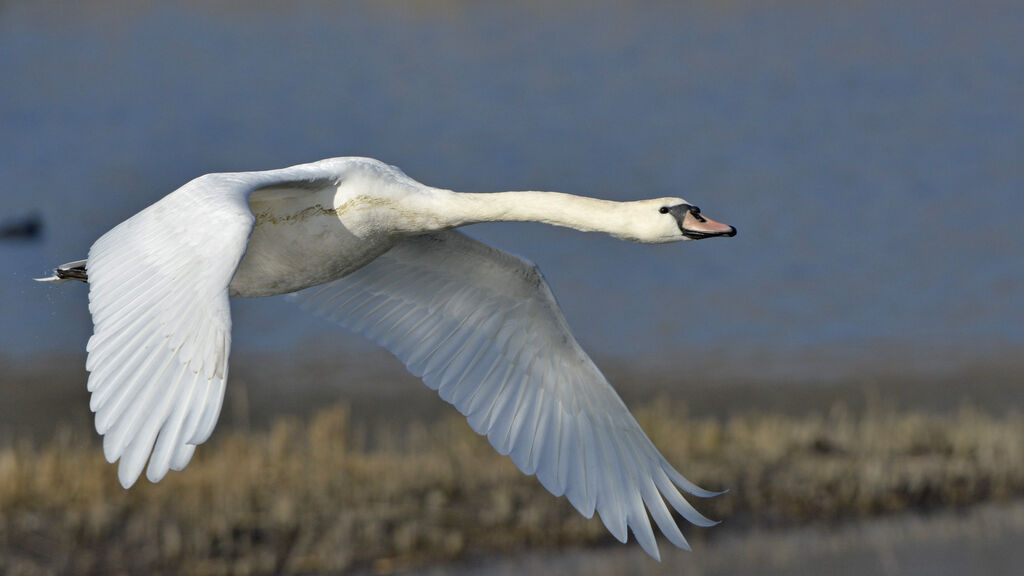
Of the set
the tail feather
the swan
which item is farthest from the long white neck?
the tail feather

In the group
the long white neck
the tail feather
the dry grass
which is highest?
the long white neck

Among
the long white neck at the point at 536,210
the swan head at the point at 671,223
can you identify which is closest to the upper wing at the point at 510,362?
the long white neck at the point at 536,210

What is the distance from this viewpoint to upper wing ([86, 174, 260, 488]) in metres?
4.45

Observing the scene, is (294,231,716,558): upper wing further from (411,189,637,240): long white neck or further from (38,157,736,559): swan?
(411,189,637,240): long white neck

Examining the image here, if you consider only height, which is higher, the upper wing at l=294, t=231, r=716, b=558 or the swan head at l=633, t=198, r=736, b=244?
the swan head at l=633, t=198, r=736, b=244

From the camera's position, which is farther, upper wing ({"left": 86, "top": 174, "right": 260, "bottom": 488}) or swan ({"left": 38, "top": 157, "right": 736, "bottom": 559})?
swan ({"left": 38, "top": 157, "right": 736, "bottom": 559})

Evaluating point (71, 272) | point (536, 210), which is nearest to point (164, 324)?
point (536, 210)

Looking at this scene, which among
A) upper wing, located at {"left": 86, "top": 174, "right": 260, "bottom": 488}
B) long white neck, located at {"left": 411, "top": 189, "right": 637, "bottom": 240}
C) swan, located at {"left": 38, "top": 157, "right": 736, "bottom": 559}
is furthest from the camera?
long white neck, located at {"left": 411, "top": 189, "right": 637, "bottom": 240}

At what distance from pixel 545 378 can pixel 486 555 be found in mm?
4362

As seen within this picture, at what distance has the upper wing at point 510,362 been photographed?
23.7ft

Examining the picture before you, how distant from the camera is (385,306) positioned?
7855 millimetres

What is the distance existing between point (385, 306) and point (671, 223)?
2.35 m

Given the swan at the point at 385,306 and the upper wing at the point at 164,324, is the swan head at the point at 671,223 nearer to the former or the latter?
the swan at the point at 385,306

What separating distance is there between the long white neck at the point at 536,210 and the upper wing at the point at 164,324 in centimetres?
110
